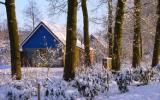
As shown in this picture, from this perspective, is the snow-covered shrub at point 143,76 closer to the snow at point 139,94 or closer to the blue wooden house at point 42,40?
the snow at point 139,94

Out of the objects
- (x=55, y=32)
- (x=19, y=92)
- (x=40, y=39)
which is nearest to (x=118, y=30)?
(x=19, y=92)

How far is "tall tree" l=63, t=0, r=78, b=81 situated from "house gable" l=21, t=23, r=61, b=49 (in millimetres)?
32790

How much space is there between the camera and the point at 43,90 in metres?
12.9

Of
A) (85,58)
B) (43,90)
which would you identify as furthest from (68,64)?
(85,58)

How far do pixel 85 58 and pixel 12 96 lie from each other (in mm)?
16707

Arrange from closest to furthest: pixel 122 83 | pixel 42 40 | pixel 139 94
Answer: pixel 139 94
pixel 122 83
pixel 42 40

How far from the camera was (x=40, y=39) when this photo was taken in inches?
2009

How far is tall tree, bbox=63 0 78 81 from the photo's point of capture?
16.1m

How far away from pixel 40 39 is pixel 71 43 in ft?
114

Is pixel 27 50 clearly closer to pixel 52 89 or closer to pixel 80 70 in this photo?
pixel 80 70

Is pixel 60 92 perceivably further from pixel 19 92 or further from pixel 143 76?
pixel 143 76

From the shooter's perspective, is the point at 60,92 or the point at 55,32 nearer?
the point at 60,92

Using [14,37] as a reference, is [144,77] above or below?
below

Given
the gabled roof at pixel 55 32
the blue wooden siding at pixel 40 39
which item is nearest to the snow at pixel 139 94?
the gabled roof at pixel 55 32
